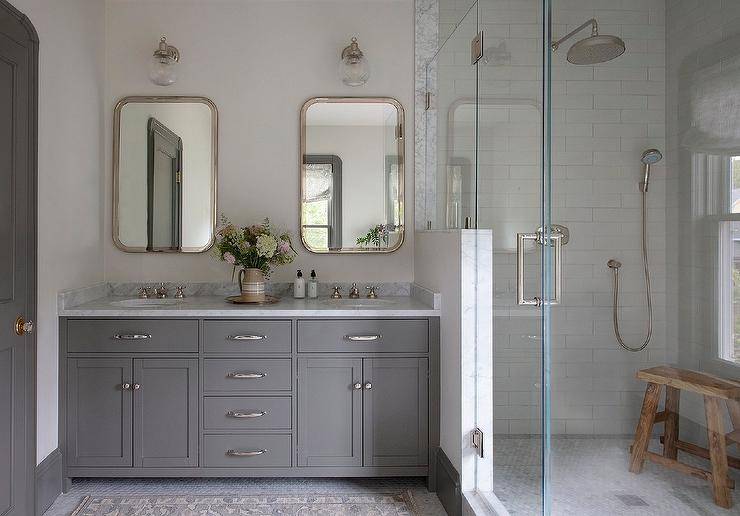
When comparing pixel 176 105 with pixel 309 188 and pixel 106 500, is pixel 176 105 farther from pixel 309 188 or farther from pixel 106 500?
pixel 106 500

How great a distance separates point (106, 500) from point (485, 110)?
7.98 ft

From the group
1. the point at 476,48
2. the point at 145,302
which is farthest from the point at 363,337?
the point at 476,48

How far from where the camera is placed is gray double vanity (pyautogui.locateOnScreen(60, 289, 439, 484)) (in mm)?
2693

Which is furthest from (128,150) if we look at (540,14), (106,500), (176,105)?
(540,14)

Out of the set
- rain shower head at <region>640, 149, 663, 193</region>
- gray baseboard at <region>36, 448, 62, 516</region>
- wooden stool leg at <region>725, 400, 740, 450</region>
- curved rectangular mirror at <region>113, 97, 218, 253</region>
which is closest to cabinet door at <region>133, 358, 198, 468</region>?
gray baseboard at <region>36, 448, 62, 516</region>

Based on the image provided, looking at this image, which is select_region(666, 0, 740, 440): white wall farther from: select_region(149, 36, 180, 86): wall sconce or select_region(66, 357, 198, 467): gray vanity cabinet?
select_region(149, 36, 180, 86): wall sconce

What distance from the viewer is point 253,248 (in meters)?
2.97

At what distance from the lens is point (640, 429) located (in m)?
1.21

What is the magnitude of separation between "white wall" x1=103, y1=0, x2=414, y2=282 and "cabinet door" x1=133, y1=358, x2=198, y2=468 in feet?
2.45

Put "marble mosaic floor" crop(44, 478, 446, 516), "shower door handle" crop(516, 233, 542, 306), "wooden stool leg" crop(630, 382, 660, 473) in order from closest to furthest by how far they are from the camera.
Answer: "wooden stool leg" crop(630, 382, 660, 473), "shower door handle" crop(516, 233, 542, 306), "marble mosaic floor" crop(44, 478, 446, 516)

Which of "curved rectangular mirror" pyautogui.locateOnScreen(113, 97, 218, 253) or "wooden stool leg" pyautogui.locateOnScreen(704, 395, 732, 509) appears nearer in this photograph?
"wooden stool leg" pyautogui.locateOnScreen(704, 395, 732, 509)

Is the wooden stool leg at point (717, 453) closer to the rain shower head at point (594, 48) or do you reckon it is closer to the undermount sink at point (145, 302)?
the rain shower head at point (594, 48)

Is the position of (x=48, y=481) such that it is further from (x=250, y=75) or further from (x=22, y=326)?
(x=250, y=75)

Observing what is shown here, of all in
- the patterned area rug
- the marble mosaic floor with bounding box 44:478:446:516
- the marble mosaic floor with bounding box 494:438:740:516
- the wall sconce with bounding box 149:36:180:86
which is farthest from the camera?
the wall sconce with bounding box 149:36:180:86
